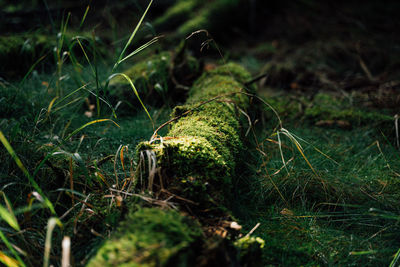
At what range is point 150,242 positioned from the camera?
3.11ft

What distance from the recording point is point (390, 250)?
138 cm

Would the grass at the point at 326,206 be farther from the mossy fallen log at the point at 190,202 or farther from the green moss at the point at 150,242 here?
A: the green moss at the point at 150,242

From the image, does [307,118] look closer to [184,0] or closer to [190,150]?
[190,150]

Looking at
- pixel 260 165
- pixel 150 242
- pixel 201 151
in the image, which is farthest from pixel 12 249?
pixel 260 165

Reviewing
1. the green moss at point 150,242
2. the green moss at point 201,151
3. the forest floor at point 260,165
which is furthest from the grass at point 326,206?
the green moss at point 150,242

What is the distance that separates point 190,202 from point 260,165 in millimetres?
1015

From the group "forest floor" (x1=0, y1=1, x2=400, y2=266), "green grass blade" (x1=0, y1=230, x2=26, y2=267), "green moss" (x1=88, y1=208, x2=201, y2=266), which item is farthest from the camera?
"forest floor" (x1=0, y1=1, x2=400, y2=266)

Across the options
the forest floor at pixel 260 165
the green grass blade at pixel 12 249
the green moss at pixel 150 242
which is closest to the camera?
the green moss at pixel 150 242

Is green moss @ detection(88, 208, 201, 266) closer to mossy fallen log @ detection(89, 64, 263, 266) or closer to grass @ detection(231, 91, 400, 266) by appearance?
mossy fallen log @ detection(89, 64, 263, 266)

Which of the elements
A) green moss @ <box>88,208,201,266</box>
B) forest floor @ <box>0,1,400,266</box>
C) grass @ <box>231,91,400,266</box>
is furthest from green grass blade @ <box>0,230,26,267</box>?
grass @ <box>231,91,400,266</box>

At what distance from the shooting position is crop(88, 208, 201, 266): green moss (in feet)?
2.94

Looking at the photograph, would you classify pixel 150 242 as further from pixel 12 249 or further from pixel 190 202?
pixel 12 249

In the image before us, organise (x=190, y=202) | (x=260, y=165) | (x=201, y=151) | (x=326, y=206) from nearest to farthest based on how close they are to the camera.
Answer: (x=190, y=202) → (x=201, y=151) → (x=326, y=206) → (x=260, y=165)

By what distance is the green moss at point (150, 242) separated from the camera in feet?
2.94
